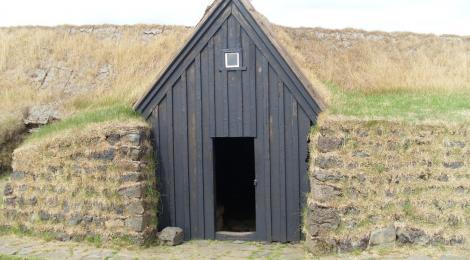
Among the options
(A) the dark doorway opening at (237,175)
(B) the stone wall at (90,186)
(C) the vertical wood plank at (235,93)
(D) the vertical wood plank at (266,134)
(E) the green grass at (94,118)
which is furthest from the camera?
(A) the dark doorway opening at (237,175)

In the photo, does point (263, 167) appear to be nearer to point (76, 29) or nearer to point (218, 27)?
point (218, 27)

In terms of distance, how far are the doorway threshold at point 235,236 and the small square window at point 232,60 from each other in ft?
10.8

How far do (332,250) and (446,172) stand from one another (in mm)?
2395

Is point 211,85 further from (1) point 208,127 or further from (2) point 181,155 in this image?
(2) point 181,155

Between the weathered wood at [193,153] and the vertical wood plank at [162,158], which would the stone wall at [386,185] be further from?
the vertical wood plank at [162,158]

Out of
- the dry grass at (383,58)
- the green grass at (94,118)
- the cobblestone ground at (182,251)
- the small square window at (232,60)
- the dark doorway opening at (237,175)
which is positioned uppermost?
the dry grass at (383,58)

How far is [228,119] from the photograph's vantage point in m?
10.7

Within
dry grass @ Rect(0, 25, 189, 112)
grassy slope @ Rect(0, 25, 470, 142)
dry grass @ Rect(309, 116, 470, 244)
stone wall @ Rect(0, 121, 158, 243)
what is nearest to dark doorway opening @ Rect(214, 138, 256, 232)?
grassy slope @ Rect(0, 25, 470, 142)

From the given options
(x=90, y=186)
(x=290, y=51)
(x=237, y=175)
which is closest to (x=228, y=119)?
(x=90, y=186)

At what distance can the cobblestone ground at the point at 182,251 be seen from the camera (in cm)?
901

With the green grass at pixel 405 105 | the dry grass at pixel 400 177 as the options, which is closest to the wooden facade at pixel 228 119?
the dry grass at pixel 400 177

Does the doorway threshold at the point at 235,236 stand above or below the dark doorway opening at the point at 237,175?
below

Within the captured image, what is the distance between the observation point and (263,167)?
1058 cm

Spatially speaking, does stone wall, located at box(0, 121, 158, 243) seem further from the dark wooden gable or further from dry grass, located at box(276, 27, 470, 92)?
dry grass, located at box(276, 27, 470, 92)
